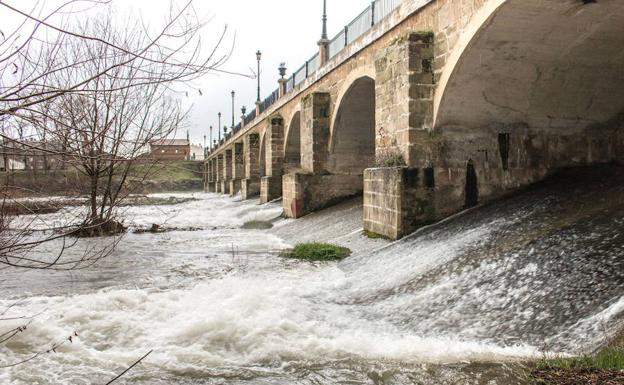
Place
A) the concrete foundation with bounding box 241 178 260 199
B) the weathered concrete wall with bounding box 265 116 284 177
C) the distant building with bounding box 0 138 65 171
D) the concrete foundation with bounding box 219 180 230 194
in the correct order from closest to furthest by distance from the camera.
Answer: the distant building with bounding box 0 138 65 171
the weathered concrete wall with bounding box 265 116 284 177
the concrete foundation with bounding box 241 178 260 199
the concrete foundation with bounding box 219 180 230 194

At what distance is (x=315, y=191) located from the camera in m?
14.5

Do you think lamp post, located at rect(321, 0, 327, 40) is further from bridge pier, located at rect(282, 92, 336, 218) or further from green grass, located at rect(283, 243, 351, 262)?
green grass, located at rect(283, 243, 351, 262)

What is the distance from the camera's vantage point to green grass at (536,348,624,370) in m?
2.99

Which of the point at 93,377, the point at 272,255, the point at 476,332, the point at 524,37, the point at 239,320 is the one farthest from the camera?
the point at 272,255

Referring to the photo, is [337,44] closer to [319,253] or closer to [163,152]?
[319,253]

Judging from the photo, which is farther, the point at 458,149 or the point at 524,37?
the point at 458,149

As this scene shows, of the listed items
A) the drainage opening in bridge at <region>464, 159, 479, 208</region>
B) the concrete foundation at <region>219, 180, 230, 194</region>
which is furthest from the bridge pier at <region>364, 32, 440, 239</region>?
the concrete foundation at <region>219, 180, 230, 194</region>

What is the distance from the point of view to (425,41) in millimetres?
8594

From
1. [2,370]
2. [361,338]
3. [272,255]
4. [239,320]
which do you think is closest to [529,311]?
[361,338]

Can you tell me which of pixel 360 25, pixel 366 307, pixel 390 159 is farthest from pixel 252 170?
pixel 366 307

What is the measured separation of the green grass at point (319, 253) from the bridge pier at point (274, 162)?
35.5ft

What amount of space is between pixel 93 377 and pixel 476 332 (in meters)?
3.01

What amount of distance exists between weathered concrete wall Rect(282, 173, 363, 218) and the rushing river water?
19.3ft

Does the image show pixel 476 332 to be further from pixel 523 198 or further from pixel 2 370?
pixel 523 198
